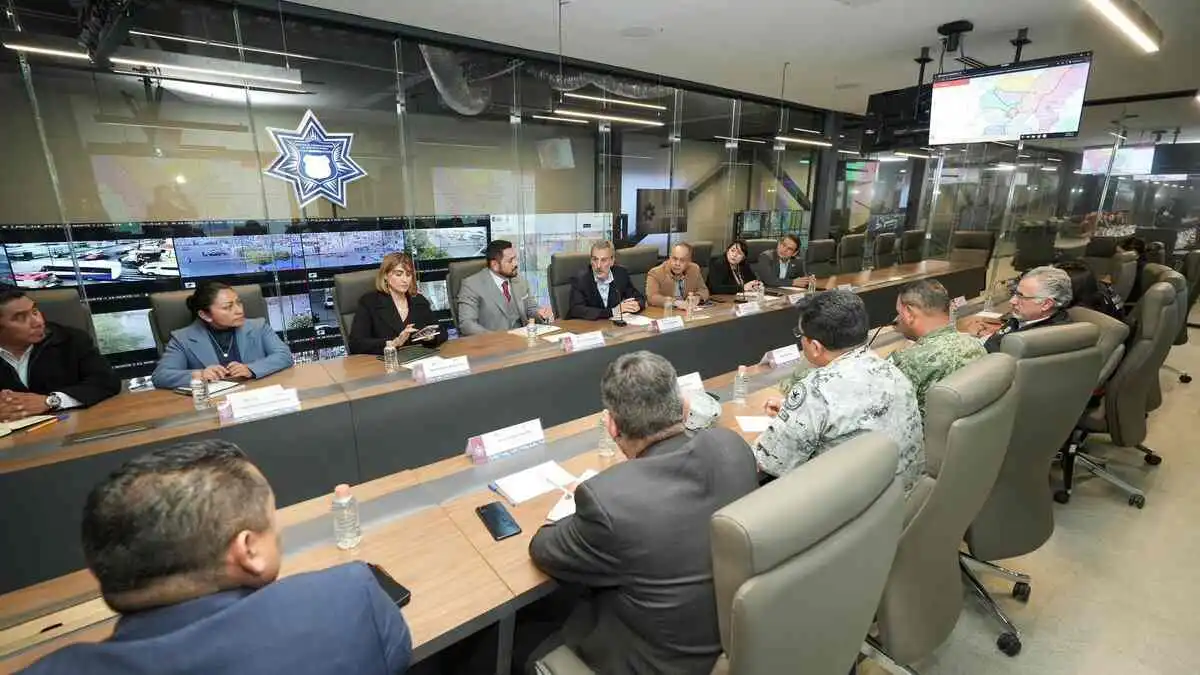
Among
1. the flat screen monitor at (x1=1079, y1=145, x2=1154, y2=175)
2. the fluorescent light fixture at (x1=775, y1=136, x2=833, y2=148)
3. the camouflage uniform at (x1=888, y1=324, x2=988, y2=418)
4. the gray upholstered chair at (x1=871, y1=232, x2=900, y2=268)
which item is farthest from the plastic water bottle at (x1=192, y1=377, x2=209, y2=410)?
the flat screen monitor at (x1=1079, y1=145, x2=1154, y2=175)

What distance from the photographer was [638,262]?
4.19 meters

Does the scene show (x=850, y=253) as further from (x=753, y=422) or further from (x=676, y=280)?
(x=753, y=422)

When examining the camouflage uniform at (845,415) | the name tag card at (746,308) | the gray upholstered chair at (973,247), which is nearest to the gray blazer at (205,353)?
the camouflage uniform at (845,415)

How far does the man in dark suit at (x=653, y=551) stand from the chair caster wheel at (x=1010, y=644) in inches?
58.9

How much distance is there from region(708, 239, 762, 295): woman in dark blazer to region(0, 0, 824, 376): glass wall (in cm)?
200

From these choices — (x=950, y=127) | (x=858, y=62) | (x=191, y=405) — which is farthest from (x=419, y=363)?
(x=858, y=62)

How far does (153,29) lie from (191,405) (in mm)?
3181

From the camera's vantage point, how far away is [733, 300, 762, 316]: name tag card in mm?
3580

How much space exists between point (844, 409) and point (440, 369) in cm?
166

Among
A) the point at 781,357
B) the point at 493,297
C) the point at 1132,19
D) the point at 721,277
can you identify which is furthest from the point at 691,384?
the point at 1132,19

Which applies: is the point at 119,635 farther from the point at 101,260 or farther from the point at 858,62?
the point at 858,62

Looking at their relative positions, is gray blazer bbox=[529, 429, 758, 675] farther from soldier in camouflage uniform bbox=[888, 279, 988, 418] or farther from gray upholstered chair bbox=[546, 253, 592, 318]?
gray upholstered chair bbox=[546, 253, 592, 318]

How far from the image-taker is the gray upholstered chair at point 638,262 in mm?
4121

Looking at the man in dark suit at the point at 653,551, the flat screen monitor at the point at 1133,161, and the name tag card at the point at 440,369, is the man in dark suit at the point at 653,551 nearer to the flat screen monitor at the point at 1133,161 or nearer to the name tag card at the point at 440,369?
the name tag card at the point at 440,369
